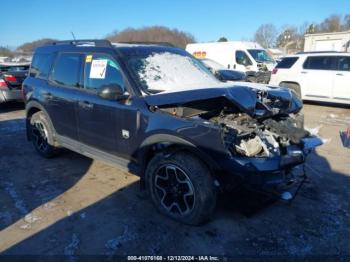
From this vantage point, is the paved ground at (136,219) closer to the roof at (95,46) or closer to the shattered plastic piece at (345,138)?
the shattered plastic piece at (345,138)

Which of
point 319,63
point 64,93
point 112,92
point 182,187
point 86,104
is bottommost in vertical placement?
point 182,187

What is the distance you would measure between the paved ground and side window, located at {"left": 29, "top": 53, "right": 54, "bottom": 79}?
1545 millimetres

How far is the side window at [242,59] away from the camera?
14.7 metres

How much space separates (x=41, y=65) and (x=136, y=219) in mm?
3246

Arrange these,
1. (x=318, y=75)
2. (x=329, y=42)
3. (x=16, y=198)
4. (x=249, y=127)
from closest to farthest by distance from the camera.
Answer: (x=249, y=127) < (x=16, y=198) < (x=318, y=75) < (x=329, y=42)

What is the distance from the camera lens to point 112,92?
3.54 metres

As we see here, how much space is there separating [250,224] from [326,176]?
193 cm

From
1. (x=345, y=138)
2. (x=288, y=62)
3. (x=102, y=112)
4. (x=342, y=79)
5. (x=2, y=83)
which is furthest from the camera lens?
(x=288, y=62)

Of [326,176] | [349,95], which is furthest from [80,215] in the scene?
[349,95]

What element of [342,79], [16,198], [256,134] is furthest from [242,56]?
[16,198]

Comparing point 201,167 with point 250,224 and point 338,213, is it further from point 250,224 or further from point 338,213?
point 338,213

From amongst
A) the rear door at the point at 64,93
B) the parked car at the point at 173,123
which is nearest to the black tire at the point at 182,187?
the parked car at the point at 173,123

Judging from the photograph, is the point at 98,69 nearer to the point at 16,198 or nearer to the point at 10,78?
the point at 16,198

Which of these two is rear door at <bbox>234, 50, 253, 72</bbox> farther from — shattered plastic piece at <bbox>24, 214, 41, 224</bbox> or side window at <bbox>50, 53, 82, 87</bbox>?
shattered plastic piece at <bbox>24, 214, 41, 224</bbox>
